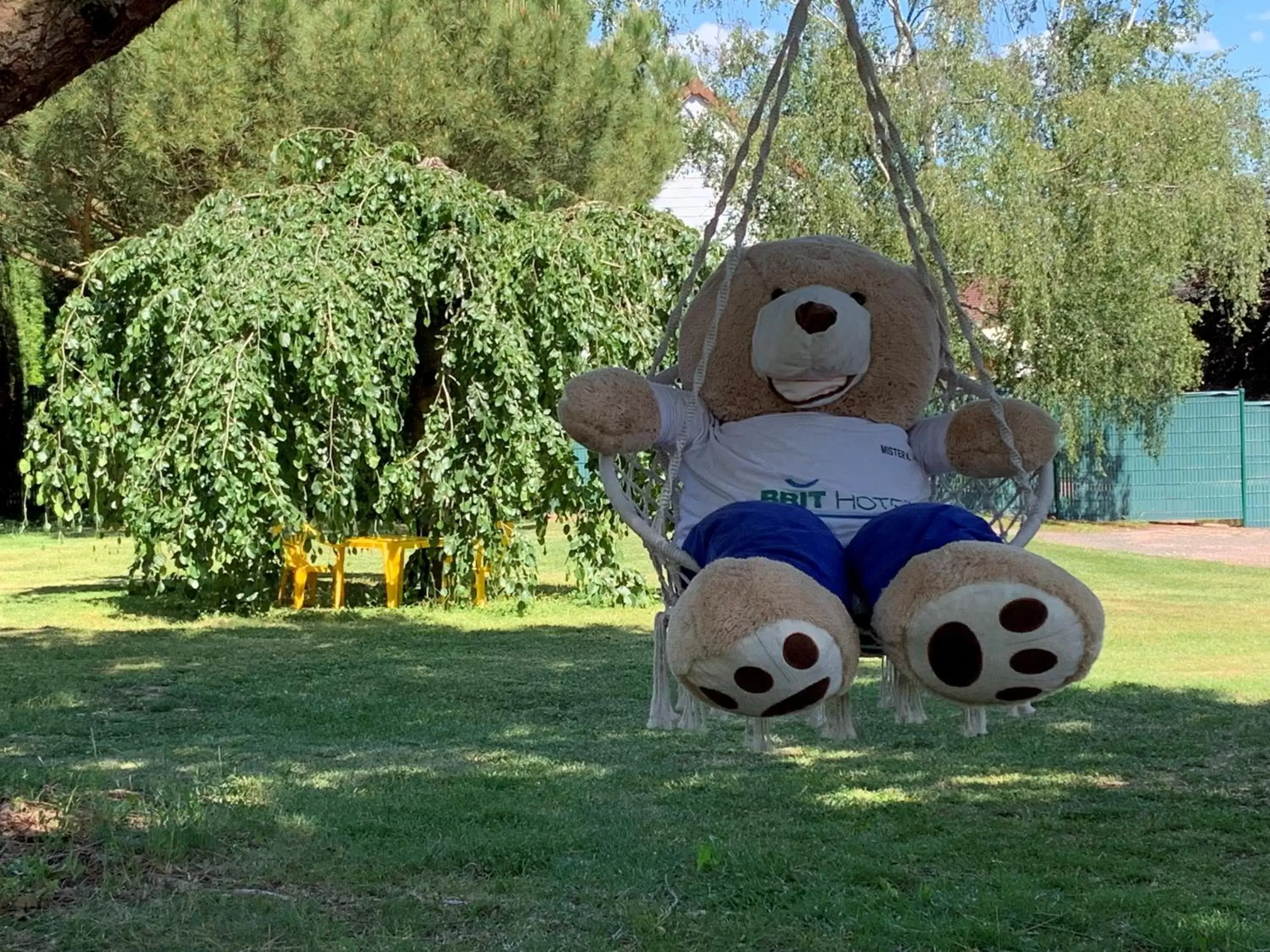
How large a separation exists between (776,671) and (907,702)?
686mm

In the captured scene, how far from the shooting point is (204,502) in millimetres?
7703

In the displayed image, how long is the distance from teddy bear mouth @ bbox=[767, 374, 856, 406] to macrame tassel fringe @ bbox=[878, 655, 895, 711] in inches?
23.6

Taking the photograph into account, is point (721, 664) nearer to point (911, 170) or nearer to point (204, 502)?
point (911, 170)

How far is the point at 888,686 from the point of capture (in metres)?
2.86

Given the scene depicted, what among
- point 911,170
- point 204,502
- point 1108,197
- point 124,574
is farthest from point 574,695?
point 1108,197

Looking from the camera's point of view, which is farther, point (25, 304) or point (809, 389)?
point (25, 304)

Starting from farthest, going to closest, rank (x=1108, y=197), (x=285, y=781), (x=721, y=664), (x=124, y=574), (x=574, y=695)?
(x=1108, y=197), (x=124, y=574), (x=574, y=695), (x=285, y=781), (x=721, y=664)

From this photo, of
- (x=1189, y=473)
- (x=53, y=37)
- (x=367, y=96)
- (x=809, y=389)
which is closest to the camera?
(x=53, y=37)

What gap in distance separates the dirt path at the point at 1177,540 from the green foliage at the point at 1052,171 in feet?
4.04

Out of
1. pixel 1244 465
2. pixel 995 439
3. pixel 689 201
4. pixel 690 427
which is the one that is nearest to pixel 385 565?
pixel 690 427

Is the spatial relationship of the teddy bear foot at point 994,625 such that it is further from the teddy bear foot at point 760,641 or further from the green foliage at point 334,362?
the green foliage at point 334,362

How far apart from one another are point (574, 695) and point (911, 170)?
370 centimetres

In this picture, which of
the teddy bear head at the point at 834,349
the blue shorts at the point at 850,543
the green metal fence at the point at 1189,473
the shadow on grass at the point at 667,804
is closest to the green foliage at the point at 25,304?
the shadow on grass at the point at 667,804

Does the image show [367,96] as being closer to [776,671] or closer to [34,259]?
[34,259]
